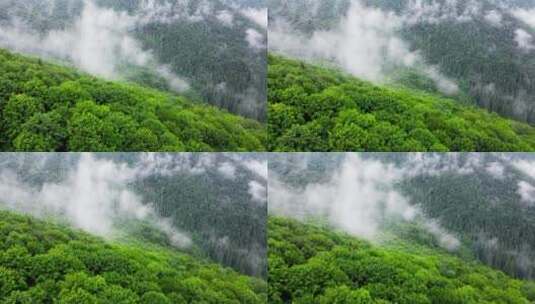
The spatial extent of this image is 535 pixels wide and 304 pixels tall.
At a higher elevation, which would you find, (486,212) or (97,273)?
(486,212)

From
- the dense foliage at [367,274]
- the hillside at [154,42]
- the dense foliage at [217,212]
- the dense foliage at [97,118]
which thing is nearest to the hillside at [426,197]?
the dense foliage at [367,274]

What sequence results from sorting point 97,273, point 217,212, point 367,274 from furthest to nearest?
point 217,212
point 367,274
point 97,273

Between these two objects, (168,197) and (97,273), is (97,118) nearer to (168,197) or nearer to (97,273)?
(168,197)

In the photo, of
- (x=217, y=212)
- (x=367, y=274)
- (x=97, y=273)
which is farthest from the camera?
(x=217, y=212)

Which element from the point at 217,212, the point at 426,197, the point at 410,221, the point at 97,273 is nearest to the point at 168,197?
the point at 217,212

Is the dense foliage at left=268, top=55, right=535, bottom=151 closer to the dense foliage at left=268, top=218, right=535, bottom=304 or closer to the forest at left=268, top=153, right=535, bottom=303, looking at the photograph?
the forest at left=268, top=153, right=535, bottom=303

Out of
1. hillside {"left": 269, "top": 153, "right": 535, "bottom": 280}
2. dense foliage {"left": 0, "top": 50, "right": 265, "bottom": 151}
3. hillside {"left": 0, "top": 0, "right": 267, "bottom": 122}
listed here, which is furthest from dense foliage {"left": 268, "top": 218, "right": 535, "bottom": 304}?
hillside {"left": 0, "top": 0, "right": 267, "bottom": 122}

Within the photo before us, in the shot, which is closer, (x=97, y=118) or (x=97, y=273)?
(x=97, y=273)
